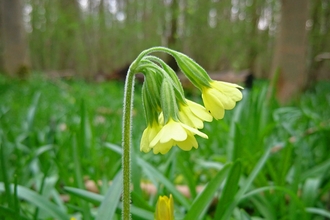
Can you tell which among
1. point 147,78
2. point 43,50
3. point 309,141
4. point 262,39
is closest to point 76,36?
point 43,50

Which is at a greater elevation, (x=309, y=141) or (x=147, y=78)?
(x=147, y=78)

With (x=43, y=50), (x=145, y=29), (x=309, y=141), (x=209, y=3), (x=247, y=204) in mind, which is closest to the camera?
(x=247, y=204)

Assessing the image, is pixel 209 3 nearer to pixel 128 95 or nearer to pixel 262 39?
pixel 262 39

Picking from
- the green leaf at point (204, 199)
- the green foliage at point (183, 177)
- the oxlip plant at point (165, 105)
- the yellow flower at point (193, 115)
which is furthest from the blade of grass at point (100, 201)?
the yellow flower at point (193, 115)

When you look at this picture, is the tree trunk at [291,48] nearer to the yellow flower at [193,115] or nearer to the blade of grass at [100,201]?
the blade of grass at [100,201]

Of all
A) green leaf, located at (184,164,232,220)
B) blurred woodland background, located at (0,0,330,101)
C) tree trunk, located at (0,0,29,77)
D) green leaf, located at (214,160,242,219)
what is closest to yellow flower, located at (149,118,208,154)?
green leaf, located at (184,164,232,220)

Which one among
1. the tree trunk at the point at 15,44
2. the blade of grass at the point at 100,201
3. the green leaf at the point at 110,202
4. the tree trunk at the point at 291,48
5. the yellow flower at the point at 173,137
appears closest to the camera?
the yellow flower at the point at 173,137
